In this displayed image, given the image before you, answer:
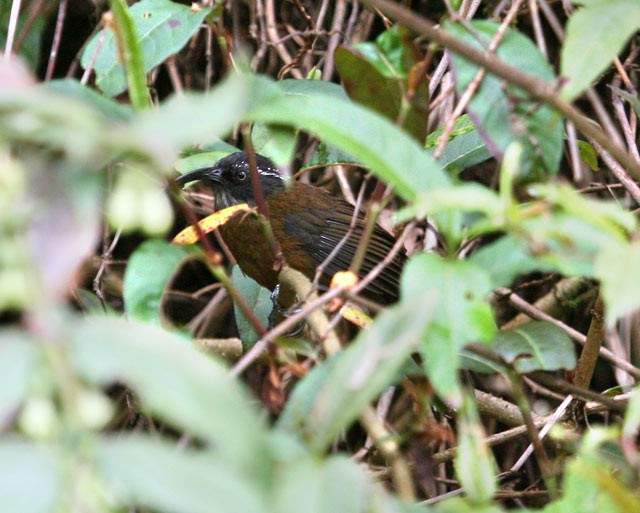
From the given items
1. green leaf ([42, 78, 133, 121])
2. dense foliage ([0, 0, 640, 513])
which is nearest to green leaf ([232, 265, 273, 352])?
dense foliage ([0, 0, 640, 513])

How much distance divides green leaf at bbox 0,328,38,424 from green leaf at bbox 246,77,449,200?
57 centimetres

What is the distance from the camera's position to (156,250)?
5.42 ft

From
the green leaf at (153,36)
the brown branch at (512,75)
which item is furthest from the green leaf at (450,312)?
the green leaf at (153,36)

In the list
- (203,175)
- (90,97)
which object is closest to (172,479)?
(90,97)

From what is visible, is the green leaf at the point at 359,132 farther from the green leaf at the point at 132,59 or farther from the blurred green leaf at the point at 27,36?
the blurred green leaf at the point at 27,36

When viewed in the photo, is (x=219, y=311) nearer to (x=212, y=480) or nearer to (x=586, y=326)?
(x=586, y=326)

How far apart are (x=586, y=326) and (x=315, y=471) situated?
3.45 m

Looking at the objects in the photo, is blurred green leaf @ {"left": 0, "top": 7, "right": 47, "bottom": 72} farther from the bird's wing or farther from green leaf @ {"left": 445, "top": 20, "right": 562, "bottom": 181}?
green leaf @ {"left": 445, "top": 20, "right": 562, "bottom": 181}

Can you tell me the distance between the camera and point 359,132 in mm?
1369

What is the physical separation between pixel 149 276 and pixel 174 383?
875 mm

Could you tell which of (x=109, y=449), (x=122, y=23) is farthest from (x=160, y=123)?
(x=122, y=23)

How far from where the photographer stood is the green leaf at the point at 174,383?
2.75 ft

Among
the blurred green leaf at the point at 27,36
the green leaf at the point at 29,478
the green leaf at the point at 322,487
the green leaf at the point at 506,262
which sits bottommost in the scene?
the blurred green leaf at the point at 27,36

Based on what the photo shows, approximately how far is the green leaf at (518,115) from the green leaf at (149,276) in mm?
568
